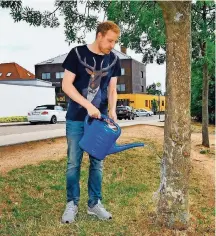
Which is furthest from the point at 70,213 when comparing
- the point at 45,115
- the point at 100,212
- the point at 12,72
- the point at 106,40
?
the point at 12,72

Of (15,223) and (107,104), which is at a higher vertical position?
(107,104)

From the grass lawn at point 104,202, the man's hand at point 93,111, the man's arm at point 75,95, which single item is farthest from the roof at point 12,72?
the man's hand at point 93,111

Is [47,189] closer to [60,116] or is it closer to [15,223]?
[15,223]

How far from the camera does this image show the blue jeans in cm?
414

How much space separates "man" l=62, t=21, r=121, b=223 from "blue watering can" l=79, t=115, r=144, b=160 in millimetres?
105

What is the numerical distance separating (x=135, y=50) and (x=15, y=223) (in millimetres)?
9950

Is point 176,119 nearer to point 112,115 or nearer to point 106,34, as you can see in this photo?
point 112,115

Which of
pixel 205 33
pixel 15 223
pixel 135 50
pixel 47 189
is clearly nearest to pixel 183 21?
pixel 15 223

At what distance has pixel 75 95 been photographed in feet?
13.0

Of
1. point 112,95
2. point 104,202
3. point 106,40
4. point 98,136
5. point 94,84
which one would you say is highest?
point 106,40

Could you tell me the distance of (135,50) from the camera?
13.6 metres

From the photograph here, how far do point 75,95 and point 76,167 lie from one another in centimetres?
78

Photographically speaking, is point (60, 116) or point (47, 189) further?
point (60, 116)

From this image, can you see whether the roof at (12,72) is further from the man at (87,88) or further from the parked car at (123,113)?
the man at (87,88)
